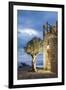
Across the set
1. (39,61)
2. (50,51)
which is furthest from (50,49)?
(39,61)

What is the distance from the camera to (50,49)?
2.24 meters

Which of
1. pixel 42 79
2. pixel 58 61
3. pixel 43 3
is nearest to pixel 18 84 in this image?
pixel 42 79

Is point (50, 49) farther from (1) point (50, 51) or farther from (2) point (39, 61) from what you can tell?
(2) point (39, 61)

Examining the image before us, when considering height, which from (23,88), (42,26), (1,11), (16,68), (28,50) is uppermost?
(1,11)

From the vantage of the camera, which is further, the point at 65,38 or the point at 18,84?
the point at 65,38

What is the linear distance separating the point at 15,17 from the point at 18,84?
0.62 m

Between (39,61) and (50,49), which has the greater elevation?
(50,49)

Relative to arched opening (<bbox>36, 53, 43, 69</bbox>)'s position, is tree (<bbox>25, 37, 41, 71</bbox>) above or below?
above

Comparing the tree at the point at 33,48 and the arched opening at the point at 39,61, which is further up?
the tree at the point at 33,48

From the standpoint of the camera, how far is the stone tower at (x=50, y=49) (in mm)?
2227

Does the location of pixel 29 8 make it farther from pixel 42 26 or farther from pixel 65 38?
pixel 65 38

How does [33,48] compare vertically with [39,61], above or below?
above

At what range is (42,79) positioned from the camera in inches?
86.5

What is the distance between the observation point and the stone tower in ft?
7.30
